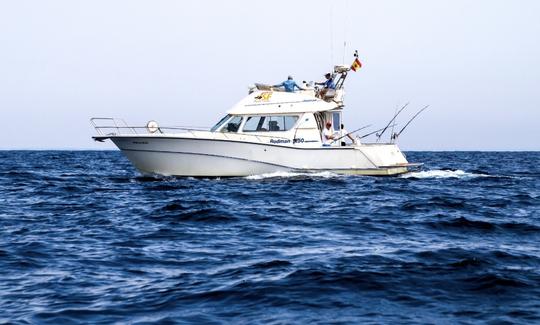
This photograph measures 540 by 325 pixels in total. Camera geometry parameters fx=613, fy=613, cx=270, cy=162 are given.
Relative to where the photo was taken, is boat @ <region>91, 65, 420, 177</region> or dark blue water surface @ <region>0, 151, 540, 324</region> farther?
boat @ <region>91, 65, 420, 177</region>

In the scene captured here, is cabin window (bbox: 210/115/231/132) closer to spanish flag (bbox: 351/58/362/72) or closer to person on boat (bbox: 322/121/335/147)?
person on boat (bbox: 322/121/335/147)

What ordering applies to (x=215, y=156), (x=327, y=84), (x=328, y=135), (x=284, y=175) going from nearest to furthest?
1. (x=215, y=156)
2. (x=284, y=175)
3. (x=328, y=135)
4. (x=327, y=84)

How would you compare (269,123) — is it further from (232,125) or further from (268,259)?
(268,259)

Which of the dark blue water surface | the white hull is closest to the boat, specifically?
the white hull

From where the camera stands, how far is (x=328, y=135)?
2097 centimetres

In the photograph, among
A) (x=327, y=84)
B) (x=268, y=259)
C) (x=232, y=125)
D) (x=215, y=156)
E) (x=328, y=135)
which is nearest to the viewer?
(x=268, y=259)

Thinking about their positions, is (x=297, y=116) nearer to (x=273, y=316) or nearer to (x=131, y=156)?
(x=131, y=156)

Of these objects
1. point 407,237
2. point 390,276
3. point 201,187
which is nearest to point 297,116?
point 201,187

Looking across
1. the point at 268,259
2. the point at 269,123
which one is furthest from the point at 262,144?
the point at 268,259

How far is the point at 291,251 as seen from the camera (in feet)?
27.5

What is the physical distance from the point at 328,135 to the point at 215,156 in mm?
4167

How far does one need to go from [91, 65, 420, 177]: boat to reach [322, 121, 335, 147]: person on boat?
48 mm

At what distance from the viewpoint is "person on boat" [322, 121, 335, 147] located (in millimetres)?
20819

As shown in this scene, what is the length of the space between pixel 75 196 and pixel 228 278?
9.75m
